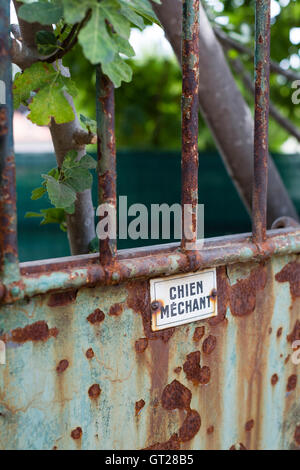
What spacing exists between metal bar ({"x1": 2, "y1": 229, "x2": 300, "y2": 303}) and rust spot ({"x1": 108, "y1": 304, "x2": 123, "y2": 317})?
0.08m

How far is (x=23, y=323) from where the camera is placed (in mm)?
1132

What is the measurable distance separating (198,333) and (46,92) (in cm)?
77

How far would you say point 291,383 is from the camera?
5.75ft

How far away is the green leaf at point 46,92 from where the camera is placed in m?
1.16

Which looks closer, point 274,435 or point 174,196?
point 274,435

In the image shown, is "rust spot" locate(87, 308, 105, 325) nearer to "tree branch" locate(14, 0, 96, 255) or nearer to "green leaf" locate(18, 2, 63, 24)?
"tree branch" locate(14, 0, 96, 255)

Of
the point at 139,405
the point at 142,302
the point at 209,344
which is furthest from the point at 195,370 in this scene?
the point at 142,302

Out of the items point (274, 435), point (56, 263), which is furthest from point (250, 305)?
point (56, 263)

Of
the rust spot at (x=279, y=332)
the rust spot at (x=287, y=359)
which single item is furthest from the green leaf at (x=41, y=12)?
the rust spot at (x=287, y=359)

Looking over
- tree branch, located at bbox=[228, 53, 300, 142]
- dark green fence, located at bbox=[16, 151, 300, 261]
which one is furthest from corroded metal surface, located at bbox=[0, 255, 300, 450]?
dark green fence, located at bbox=[16, 151, 300, 261]

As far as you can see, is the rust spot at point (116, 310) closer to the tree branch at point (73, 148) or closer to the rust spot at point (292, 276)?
the tree branch at point (73, 148)
